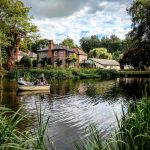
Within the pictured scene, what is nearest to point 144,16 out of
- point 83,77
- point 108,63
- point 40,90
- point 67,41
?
point 40,90

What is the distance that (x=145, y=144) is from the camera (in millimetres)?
7254

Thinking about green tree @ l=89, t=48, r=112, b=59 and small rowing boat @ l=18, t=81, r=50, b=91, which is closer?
small rowing boat @ l=18, t=81, r=50, b=91

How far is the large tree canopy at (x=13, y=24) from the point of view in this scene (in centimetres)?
6669

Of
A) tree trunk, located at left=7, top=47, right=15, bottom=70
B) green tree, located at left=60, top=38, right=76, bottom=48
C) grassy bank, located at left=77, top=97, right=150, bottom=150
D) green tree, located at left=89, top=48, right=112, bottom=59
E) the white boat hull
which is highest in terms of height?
green tree, located at left=60, top=38, right=76, bottom=48

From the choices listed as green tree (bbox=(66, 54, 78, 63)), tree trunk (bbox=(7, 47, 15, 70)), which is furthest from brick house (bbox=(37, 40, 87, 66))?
tree trunk (bbox=(7, 47, 15, 70))

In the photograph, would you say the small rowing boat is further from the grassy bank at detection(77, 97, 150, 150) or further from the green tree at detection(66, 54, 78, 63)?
the green tree at detection(66, 54, 78, 63)

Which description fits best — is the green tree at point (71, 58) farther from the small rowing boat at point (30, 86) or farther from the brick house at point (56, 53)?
the small rowing boat at point (30, 86)

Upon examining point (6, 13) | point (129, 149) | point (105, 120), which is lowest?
point (105, 120)

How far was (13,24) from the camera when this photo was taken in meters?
70.4

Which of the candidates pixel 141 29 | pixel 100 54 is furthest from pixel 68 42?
pixel 141 29

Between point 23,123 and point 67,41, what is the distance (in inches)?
5149

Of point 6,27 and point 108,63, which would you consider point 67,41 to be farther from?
point 6,27

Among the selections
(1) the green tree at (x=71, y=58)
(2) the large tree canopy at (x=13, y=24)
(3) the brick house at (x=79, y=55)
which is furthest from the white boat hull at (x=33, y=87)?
(3) the brick house at (x=79, y=55)

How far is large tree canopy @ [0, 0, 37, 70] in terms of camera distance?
219 ft
